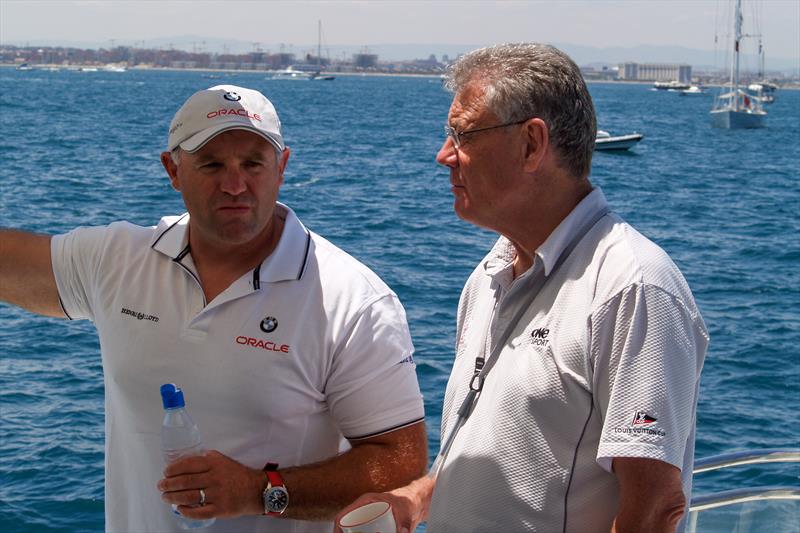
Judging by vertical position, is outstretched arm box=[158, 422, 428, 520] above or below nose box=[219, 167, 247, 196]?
below

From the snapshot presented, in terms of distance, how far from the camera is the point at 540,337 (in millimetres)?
2068

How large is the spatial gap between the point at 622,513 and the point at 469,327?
Result: 67cm

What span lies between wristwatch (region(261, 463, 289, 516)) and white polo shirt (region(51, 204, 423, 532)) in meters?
0.08

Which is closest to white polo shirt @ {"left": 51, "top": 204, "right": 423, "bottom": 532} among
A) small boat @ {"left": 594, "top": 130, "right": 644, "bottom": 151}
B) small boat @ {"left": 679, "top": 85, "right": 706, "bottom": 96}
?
small boat @ {"left": 594, "top": 130, "right": 644, "bottom": 151}

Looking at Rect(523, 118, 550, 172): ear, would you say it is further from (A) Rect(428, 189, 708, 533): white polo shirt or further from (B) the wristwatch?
(B) the wristwatch

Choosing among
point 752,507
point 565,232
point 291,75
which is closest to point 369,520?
point 565,232

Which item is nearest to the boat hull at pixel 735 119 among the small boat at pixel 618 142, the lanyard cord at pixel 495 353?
the small boat at pixel 618 142

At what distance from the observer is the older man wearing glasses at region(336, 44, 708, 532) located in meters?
1.88

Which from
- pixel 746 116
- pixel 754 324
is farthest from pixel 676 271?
pixel 746 116

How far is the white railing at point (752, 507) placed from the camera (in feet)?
10.2

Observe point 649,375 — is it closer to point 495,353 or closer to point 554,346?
point 554,346

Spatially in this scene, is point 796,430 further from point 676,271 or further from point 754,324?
point 676,271

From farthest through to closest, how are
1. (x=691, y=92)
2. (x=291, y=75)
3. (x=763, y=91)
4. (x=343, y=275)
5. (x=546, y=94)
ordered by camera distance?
(x=291, y=75) < (x=691, y=92) < (x=763, y=91) < (x=343, y=275) < (x=546, y=94)

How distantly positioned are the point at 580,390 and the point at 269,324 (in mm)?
Answer: 777
